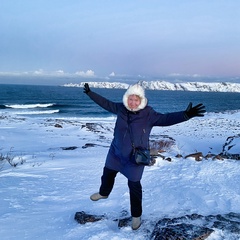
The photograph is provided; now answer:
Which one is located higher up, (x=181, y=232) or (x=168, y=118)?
(x=168, y=118)

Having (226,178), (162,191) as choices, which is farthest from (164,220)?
(226,178)

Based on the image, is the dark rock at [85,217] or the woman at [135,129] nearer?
the woman at [135,129]

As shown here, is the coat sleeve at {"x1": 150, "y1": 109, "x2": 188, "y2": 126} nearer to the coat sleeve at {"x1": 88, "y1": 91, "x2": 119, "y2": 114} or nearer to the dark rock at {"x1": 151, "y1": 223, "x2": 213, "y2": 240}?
the coat sleeve at {"x1": 88, "y1": 91, "x2": 119, "y2": 114}

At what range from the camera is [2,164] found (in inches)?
267

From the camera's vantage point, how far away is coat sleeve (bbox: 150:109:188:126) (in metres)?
3.21

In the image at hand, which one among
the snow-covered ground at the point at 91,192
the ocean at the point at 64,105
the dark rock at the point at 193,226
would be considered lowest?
the ocean at the point at 64,105

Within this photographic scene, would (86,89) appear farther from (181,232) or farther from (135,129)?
(181,232)

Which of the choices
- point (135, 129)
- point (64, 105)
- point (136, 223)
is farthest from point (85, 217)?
point (64, 105)

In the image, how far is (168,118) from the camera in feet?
10.7

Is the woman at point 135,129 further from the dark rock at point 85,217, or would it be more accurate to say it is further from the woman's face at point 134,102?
the dark rock at point 85,217

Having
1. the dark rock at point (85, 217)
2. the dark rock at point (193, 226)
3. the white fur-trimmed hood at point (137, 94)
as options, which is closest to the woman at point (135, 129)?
the white fur-trimmed hood at point (137, 94)

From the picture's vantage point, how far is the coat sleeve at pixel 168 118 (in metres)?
3.21

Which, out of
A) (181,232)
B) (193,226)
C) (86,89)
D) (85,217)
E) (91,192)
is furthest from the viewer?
(91,192)

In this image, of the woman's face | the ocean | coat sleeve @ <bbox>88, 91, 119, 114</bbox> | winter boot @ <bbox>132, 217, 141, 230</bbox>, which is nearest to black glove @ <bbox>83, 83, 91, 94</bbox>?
coat sleeve @ <bbox>88, 91, 119, 114</bbox>
